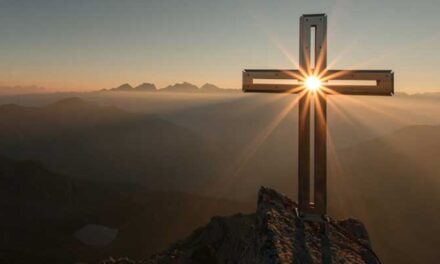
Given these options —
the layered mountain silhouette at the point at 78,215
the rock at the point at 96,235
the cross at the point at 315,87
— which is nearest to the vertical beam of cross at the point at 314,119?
the cross at the point at 315,87

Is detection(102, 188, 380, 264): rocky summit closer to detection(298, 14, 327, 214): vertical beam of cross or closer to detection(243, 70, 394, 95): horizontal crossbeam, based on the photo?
detection(298, 14, 327, 214): vertical beam of cross

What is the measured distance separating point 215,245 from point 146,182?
168 m

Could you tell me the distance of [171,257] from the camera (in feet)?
37.6

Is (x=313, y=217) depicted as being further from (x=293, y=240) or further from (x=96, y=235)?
(x=96, y=235)

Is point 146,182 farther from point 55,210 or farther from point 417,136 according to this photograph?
point 417,136

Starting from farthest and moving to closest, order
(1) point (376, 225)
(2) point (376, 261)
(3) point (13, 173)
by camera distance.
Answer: (3) point (13, 173), (1) point (376, 225), (2) point (376, 261)

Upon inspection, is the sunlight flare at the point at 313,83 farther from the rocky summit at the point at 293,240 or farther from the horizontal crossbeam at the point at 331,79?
the rocky summit at the point at 293,240

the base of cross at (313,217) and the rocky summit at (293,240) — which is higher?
the base of cross at (313,217)

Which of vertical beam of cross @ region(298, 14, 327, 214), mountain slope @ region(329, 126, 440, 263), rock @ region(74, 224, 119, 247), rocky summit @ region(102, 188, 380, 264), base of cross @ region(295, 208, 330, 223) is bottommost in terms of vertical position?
rock @ region(74, 224, 119, 247)

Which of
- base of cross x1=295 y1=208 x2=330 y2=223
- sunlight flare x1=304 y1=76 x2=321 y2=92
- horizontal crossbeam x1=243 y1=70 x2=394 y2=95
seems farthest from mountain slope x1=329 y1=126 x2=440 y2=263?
sunlight flare x1=304 y1=76 x2=321 y2=92

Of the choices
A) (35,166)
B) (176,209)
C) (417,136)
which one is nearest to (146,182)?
(35,166)

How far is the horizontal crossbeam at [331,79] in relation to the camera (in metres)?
6.41

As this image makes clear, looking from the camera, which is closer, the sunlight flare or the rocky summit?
the rocky summit

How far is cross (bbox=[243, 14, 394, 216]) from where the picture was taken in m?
6.45
